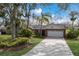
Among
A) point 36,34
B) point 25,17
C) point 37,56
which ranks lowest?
point 37,56

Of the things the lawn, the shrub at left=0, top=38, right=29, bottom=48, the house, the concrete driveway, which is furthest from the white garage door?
the shrub at left=0, top=38, right=29, bottom=48

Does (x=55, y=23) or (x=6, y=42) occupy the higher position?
(x=55, y=23)

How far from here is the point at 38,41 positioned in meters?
7.81

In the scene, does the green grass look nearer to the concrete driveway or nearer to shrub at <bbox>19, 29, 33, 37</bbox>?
the concrete driveway

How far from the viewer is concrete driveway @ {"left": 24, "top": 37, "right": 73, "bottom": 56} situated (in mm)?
7578

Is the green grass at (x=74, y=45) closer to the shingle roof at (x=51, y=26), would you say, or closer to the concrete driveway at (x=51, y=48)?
the concrete driveway at (x=51, y=48)

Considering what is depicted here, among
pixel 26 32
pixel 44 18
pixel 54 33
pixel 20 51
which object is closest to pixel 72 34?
pixel 54 33

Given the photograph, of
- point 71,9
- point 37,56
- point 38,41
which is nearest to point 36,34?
point 38,41

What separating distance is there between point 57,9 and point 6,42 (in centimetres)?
175

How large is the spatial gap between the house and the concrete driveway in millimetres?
156

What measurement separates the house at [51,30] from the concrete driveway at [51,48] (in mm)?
156

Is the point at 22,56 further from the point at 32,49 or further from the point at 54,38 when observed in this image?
the point at 54,38

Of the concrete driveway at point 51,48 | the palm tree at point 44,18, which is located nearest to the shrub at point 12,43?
the concrete driveway at point 51,48

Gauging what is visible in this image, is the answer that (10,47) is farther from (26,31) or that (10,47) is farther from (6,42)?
(26,31)
